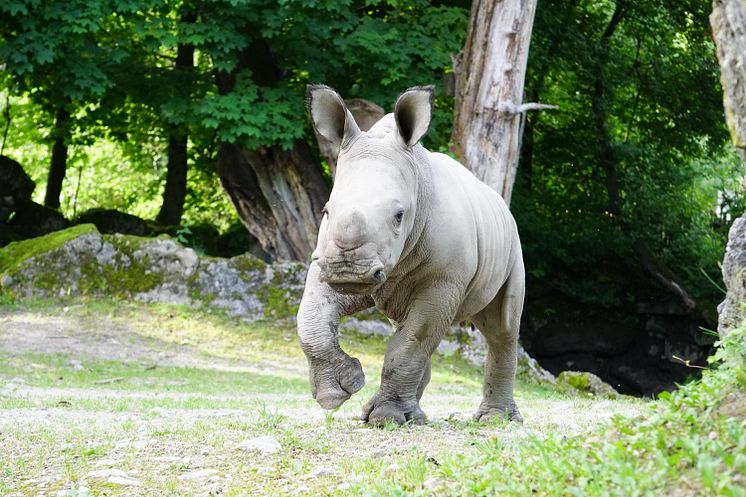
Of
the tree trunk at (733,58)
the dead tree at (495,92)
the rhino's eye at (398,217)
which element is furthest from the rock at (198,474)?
the dead tree at (495,92)

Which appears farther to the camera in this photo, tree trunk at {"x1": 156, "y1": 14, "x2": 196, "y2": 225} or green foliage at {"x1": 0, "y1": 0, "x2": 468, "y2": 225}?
tree trunk at {"x1": 156, "y1": 14, "x2": 196, "y2": 225}

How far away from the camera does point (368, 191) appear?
6305 millimetres

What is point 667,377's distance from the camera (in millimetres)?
24234

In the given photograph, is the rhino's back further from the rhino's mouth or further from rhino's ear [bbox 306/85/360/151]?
the rhino's mouth

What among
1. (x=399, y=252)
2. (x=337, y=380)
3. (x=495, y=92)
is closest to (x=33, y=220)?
(x=495, y=92)

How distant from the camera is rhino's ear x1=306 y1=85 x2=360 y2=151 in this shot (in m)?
6.93

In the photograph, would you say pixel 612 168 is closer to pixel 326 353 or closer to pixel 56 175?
pixel 56 175

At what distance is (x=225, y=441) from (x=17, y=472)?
1.26 m

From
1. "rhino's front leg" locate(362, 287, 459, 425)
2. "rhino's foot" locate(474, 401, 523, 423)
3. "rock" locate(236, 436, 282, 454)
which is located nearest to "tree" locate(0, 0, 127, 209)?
"rhino's foot" locate(474, 401, 523, 423)

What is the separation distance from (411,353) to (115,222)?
17.3 m

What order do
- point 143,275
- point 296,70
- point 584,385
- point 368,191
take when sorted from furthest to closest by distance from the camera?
point 296,70 → point 143,275 → point 584,385 → point 368,191

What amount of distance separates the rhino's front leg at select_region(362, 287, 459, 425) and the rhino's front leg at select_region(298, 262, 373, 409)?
0.98ft

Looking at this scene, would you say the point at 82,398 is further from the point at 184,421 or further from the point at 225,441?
the point at 225,441

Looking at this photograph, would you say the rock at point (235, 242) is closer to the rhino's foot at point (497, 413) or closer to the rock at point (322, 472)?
the rhino's foot at point (497, 413)
